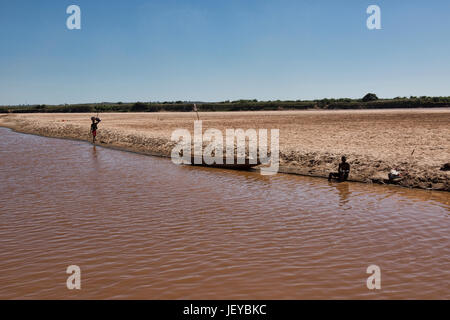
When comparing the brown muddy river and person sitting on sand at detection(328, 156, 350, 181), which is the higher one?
person sitting on sand at detection(328, 156, 350, 181)

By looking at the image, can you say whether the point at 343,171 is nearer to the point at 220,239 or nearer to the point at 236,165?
the point at 236,165

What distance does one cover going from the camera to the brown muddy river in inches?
247

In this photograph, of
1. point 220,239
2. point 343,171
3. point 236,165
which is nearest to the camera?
point 220,239

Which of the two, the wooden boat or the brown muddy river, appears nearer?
the brown muddy river

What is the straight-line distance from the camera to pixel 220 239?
8.30 metres

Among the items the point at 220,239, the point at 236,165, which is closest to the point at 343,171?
the point at 236,165

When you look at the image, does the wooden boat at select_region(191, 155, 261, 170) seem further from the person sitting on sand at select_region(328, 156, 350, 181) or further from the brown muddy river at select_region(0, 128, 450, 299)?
the person sitting on sand at select_region(328, 156, 350, 181)

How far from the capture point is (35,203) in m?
11.2

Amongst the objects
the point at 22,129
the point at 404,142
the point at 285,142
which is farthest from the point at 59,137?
the point at 404,142

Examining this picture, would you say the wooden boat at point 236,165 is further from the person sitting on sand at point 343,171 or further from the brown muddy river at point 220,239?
the person sitting on sand at point 343,171

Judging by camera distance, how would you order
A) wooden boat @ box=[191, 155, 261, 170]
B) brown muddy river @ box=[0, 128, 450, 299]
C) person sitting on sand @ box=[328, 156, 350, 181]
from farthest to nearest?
wooden boat @ box=[191, 155, 261, 170]
person sitting on sand @ box=[328, 156, 350, 181]
brown muddy river @ box=[0, 128, 450, 299]

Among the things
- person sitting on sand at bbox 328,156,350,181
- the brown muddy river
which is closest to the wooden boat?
the brown muddy river

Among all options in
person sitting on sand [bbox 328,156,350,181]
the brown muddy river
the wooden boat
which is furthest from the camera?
the wooden boat
